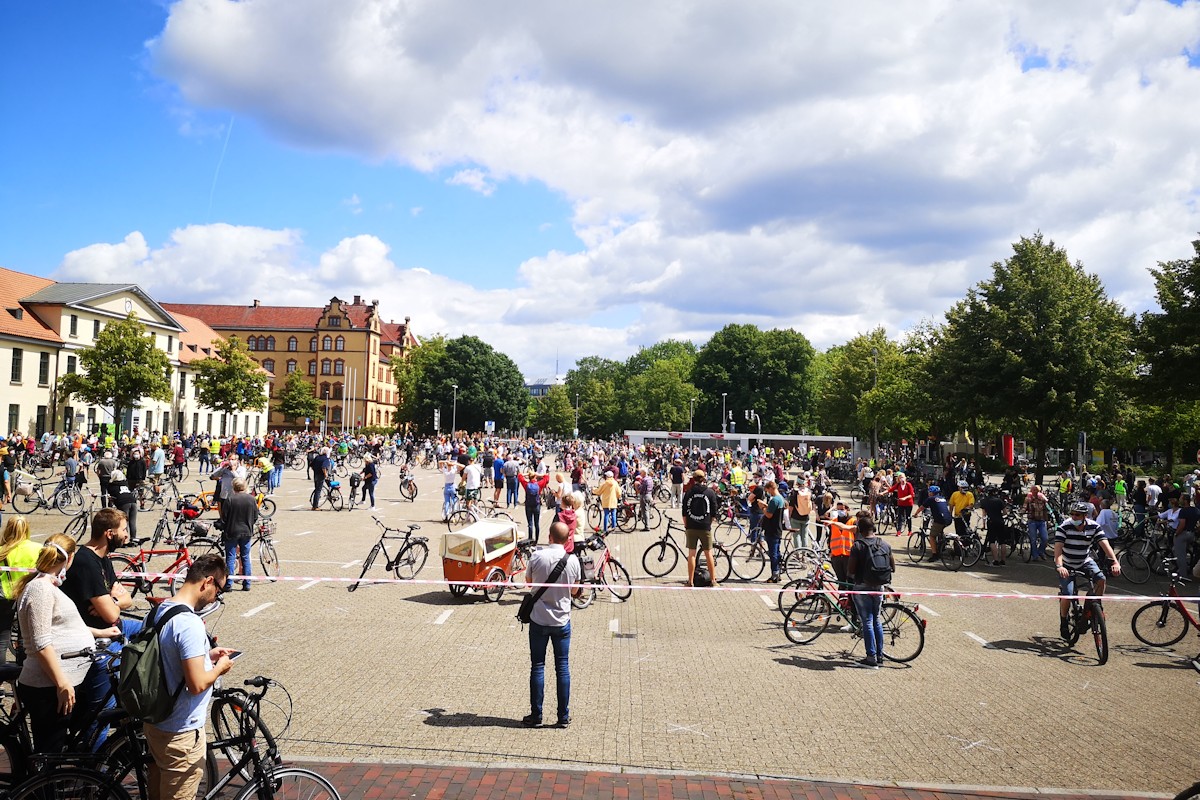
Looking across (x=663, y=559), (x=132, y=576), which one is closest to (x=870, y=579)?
(x=663, y=559)

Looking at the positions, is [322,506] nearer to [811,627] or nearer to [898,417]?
[811,627]

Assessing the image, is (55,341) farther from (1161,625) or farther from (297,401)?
(1161,625)

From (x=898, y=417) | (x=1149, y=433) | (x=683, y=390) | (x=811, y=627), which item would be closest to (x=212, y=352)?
(x=683, y=390)

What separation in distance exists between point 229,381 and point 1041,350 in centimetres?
5163

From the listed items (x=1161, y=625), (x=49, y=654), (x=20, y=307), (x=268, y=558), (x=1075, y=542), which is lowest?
(x=1161, y=625)

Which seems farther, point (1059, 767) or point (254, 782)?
point (1059, 767)

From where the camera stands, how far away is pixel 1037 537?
18984mm

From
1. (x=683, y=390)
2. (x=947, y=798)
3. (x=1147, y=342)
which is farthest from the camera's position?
(x=683, y=390)

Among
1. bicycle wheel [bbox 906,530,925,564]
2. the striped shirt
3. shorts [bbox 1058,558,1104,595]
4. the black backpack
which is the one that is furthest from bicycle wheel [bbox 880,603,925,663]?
bicycle wheel [bbox 906,530,925,564]

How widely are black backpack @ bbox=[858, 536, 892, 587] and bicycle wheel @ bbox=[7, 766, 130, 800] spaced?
301 inches

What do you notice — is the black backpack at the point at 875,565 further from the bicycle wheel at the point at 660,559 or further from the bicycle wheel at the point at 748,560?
the bicycle wheel at the point at 660,559

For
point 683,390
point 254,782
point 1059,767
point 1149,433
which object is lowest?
point 1059,767

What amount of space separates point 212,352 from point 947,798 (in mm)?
89439

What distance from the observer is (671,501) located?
30.8 m
